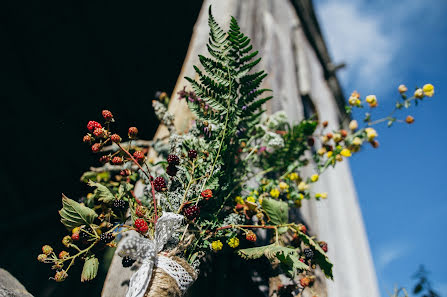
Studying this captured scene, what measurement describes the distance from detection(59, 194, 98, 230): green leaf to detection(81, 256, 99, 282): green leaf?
4.1 inches

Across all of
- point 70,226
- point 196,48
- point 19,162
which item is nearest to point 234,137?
point 70,226

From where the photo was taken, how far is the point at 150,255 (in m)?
0.75

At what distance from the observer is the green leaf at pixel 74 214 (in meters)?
0.85

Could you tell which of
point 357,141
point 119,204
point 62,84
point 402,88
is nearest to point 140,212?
point 119,204

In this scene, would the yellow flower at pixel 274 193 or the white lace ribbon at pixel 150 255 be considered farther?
the yellow flower at pixel 274 193

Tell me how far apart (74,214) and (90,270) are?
0.16 m

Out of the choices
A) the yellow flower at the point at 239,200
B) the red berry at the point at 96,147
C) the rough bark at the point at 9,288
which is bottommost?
the rough bark at the point at 9,288

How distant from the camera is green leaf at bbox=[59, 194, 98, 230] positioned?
0.85 m

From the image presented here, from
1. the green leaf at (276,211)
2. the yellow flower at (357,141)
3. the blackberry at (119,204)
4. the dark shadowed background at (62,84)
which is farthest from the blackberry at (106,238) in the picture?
the dark shadowed background at (62,84)

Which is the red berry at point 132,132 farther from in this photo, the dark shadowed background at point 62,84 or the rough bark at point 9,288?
the dark shadowed background at point 62,84

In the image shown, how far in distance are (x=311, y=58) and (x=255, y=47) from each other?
227 centimetres

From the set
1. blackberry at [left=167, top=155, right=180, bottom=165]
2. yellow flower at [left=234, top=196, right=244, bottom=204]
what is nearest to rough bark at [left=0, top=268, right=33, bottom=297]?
blackberry at [left=167, top=155, right=180, bottom=165]

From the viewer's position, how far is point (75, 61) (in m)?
2.84

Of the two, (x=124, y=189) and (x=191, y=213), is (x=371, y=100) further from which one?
(x=124, y=189)
